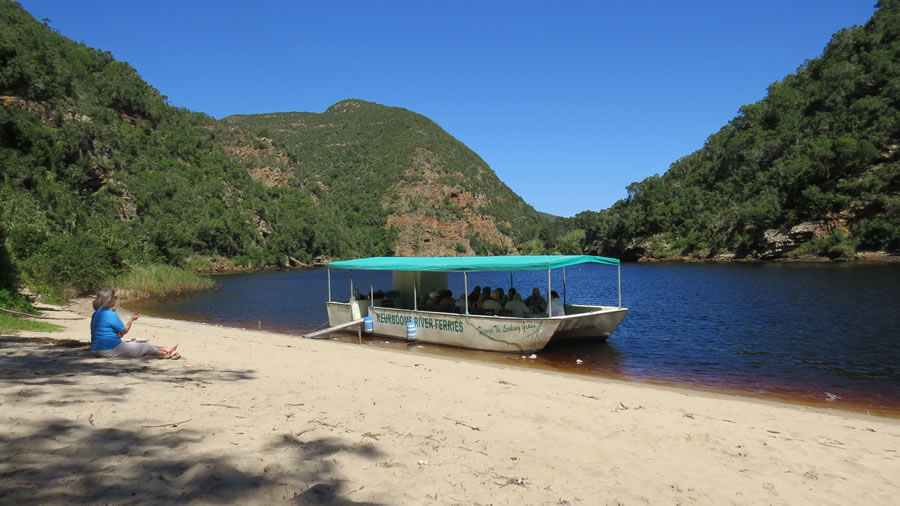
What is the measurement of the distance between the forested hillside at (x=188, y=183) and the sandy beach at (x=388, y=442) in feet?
49.7

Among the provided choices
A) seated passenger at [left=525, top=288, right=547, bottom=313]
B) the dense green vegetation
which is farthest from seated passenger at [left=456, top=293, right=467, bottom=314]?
the dense green vegetation

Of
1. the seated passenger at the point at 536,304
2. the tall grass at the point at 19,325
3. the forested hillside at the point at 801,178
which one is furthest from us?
the forested hillside at the point at 801,178

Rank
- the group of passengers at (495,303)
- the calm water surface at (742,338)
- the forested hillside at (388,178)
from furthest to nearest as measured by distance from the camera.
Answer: the forested hillside at (388,178)
the group of passengers at (495,303)
the calm water surface at (742,338)

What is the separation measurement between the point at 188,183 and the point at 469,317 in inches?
3271

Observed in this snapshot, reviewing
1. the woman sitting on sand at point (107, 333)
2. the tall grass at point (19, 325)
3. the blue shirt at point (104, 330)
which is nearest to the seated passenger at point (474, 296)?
the woman sitting on sand at point (107, 333)

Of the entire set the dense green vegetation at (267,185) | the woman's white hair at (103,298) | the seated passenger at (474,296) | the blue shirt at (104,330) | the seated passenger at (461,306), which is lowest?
the seated passenger at (461,306)

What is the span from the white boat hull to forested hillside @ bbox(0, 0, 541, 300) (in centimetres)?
1288

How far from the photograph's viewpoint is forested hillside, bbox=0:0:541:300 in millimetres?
31578

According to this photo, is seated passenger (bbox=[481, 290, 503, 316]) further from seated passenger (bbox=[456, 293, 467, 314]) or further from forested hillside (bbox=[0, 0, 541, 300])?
forested hillside (bbox=[0, 0, 541, 300])

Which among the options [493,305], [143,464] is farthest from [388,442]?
[493,305]

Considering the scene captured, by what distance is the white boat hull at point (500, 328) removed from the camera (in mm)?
14602

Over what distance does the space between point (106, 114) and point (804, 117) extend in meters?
107

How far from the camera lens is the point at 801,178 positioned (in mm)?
69688

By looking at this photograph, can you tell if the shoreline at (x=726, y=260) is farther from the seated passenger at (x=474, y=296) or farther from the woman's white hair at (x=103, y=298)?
the woman's white hair at (x=103, y=298)
